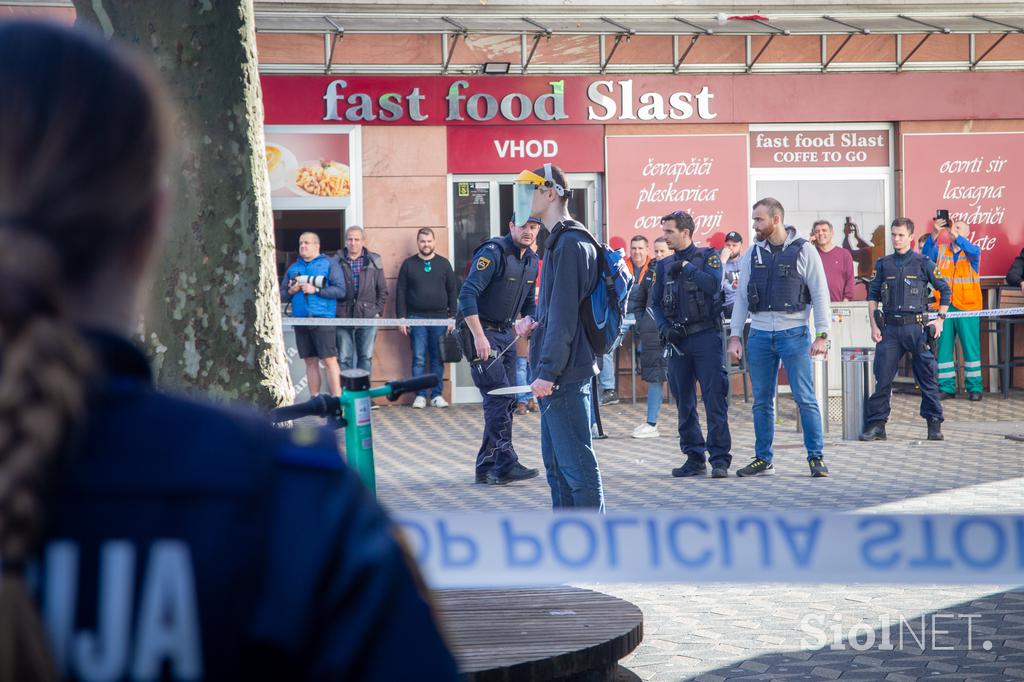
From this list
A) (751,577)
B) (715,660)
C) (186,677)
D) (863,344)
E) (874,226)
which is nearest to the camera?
(186,677)

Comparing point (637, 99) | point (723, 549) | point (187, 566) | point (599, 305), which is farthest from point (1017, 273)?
point (187, 566)

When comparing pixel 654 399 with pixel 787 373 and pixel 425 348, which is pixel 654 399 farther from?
pixel 425 348

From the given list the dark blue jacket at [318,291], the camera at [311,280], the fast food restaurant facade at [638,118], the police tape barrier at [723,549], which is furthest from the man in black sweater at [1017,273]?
the police tape barrier at [723,549]

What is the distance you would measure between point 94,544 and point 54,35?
0.47 meters

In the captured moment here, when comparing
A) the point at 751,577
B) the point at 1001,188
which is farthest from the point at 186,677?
the point at 1001,188

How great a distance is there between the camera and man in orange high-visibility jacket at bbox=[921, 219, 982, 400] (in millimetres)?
16953

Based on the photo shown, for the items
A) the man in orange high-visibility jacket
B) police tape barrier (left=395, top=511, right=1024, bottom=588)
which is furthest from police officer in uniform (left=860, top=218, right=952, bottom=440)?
police tape barrier (left=395, top=511, right=1024, bottom=588)

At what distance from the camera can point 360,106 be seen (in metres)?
17.2

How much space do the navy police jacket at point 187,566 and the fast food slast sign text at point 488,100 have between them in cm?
1626

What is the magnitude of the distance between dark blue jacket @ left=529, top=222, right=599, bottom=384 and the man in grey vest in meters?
4.25

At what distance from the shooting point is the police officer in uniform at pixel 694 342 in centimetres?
1072

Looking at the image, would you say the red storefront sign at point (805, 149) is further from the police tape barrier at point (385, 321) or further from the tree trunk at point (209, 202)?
the tree trunk at point (209, 202)

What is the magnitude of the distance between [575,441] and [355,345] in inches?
415

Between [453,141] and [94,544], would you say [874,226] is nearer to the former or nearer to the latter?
[453,141]
